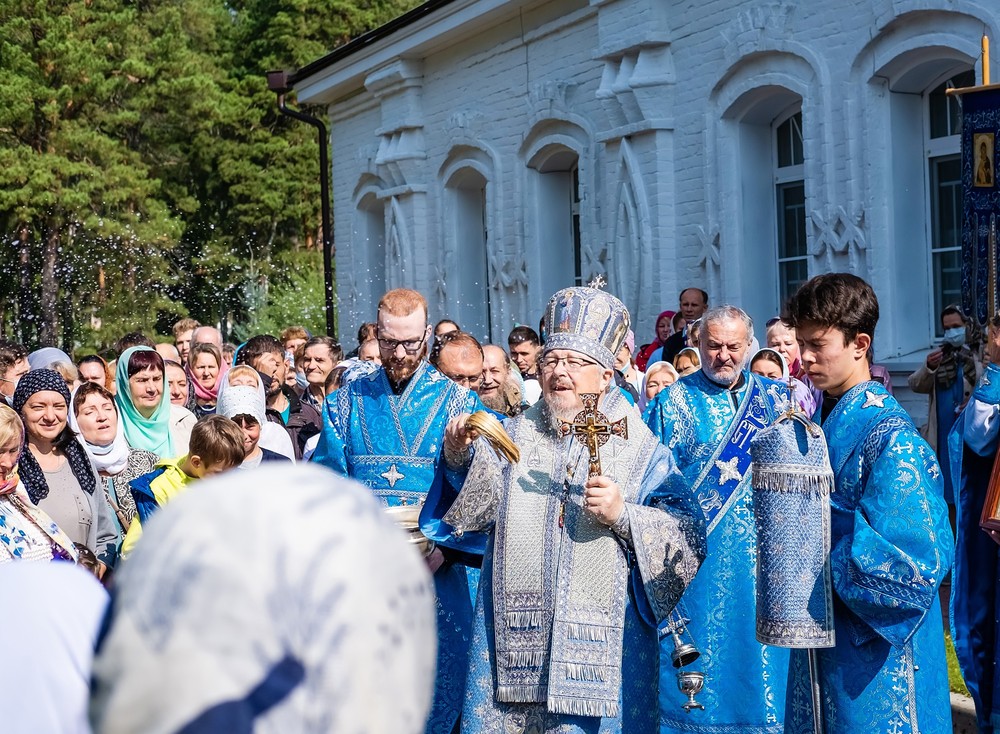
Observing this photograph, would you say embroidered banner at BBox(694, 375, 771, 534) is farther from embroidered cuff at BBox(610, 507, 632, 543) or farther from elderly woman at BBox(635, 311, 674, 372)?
elderly woman at BBox(635, 311, 674, 372)

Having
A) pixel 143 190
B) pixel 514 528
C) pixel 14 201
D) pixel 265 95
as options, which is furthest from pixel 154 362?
pixel 265 95

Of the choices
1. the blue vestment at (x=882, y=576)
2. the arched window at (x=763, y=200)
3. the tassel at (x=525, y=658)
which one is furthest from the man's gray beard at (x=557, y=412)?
the arched window at (x=763, y=200)

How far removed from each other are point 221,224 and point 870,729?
119 ft

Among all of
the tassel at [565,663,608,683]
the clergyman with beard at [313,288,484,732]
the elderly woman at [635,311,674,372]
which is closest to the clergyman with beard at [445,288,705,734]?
the tassel at [565,663,608,683]

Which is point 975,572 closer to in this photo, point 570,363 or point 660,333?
point 570,363

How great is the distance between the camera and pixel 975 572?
5391 mm

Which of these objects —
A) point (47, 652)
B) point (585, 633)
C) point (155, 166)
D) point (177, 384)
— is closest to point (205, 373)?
point (177, 384)

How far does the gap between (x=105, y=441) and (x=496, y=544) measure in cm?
326

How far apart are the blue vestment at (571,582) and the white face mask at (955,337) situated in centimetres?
448

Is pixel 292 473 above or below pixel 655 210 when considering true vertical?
below

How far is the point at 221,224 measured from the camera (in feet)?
126

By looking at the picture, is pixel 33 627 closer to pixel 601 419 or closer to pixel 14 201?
pixel 601 419

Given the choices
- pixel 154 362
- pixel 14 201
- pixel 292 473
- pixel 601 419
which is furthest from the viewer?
pixel 14 201

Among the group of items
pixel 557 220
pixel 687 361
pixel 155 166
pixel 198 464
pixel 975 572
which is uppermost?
pixel 155 166
